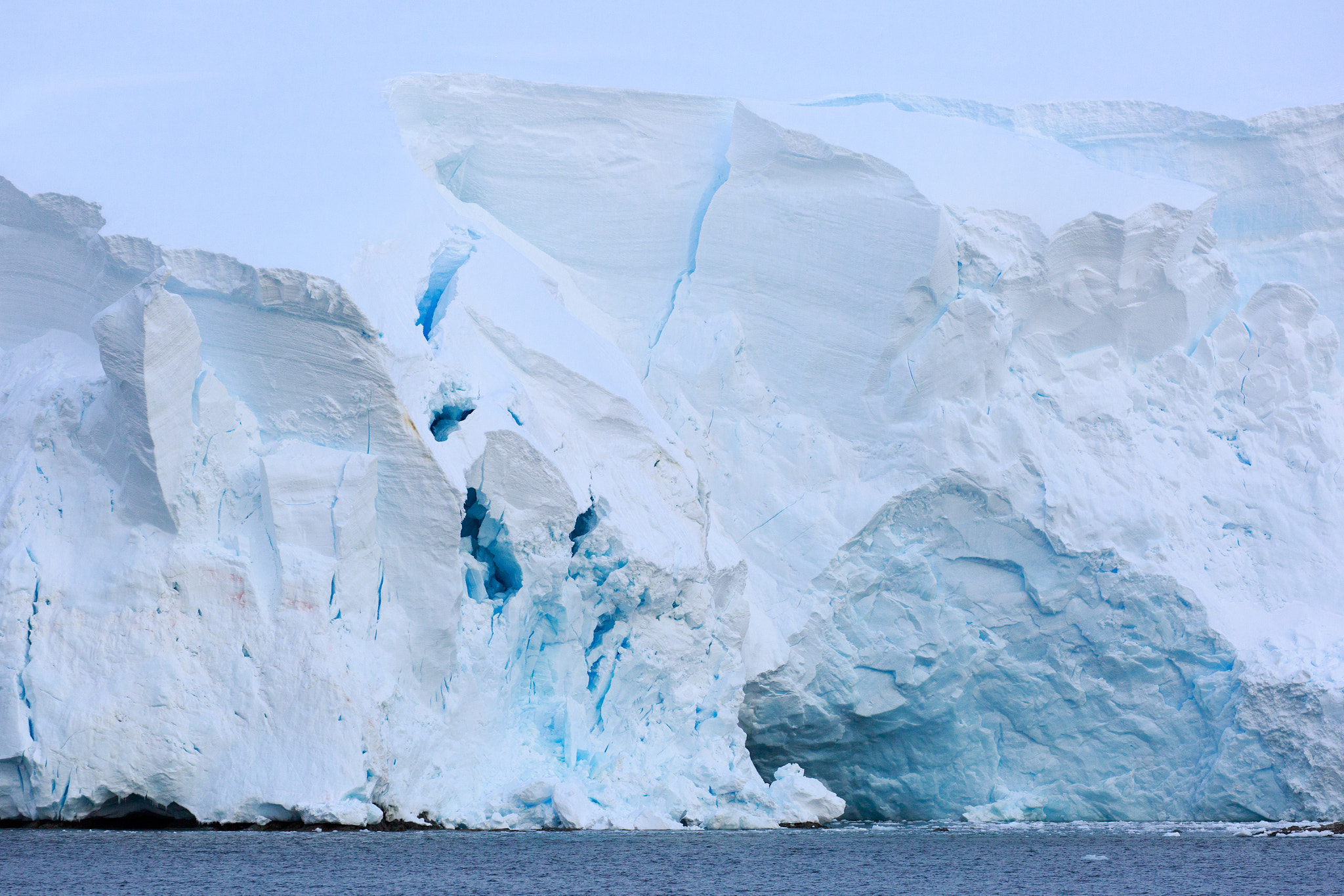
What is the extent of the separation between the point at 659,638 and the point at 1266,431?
6646mm

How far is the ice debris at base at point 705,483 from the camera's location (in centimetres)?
918

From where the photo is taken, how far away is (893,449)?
1248 centimetres

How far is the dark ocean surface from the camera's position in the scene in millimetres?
7168

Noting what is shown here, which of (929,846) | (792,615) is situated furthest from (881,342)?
(929,846)

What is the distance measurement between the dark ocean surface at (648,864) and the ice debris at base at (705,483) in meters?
0.41

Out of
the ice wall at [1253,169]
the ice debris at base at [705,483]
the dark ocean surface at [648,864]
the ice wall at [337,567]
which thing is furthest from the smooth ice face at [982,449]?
the dark ocean surface at [648,864]

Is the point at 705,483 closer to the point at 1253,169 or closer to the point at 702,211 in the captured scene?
the point at 702,211

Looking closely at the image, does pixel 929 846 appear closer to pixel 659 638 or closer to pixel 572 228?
pixel 659 638

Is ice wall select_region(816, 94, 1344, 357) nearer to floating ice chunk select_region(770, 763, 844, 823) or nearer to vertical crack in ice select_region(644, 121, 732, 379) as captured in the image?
vertical crack in ice select_region(644, 121, 732, 379)

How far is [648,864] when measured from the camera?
28.1ft

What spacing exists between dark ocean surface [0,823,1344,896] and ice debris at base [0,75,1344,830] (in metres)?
0.41

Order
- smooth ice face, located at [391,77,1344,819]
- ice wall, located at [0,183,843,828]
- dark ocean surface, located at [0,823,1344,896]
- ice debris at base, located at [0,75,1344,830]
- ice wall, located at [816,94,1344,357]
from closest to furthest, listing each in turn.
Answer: dark ocean surface, located at [0,823,1344,896] < ice wall, located at [0,183,843,828] < ice debris at base, located at [0,75,1344,830] < smooth ice face, located at [391,77,1344,819] < ice wall, located at [816,94,1344,357]

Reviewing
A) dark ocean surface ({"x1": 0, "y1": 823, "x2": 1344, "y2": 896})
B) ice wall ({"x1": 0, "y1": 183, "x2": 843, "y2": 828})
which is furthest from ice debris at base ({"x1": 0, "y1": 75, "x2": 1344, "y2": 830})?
dark ocean surface ({"x1": 0, "y1": 823, "x2": 1344, "y2": 896})

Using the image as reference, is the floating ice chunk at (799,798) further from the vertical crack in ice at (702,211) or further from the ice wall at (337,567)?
the vertical crack in ice at (702,211)
